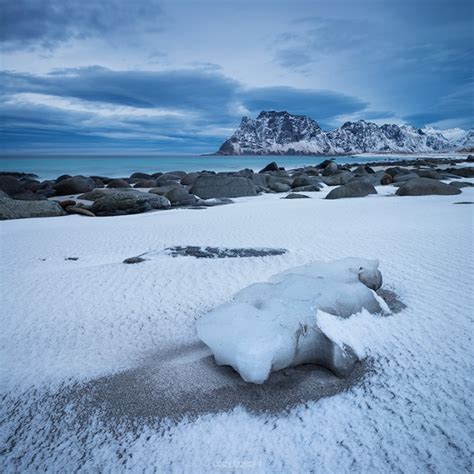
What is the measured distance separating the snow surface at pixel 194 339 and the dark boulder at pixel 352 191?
560 centimetres

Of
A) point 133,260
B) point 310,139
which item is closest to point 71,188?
point 133,260

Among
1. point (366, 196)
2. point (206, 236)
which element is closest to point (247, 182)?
point (366, 196)

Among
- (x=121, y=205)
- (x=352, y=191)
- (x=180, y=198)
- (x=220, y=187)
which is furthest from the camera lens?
(x=220, y=187)

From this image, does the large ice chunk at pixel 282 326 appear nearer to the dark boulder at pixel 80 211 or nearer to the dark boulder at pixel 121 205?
the dark boulder at pixel 121 205

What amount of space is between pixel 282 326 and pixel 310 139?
115405 millimetres

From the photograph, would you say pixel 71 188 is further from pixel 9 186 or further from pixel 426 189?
pixel 426 189

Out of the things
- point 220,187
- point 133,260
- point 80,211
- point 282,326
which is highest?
point 282,326

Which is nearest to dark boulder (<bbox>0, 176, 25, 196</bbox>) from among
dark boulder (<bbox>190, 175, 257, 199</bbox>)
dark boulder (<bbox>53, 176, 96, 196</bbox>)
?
dark boulder (<bbox>53, 176, 96, 196</bbox>)

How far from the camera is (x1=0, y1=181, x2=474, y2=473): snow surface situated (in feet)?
4.46

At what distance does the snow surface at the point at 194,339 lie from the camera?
4.46ft

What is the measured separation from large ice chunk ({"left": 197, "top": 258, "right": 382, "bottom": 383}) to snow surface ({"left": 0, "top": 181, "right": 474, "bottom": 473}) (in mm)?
122

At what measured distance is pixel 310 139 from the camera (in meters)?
109

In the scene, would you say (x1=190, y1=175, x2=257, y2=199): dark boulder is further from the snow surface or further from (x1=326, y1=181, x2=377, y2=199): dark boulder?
the snow surface

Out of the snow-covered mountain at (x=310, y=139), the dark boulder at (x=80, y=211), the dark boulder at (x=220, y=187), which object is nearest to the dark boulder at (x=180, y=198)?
the dark boulder at (x=220, y=187)
